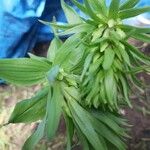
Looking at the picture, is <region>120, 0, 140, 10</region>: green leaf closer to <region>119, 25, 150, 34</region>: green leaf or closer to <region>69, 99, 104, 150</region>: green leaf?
<region>119, 25, 150, 34</region>: green leaf

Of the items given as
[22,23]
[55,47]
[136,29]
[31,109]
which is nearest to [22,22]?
[22,23]

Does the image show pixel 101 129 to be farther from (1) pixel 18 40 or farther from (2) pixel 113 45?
(1) pixel 18 40

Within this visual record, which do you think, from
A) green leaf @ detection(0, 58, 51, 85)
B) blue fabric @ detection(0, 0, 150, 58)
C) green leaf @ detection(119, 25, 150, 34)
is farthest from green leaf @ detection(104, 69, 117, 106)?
blue fabric @ detection(0, 0, 150, 58)

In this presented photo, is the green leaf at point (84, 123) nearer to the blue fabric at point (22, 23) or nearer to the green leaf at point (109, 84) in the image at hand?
the green leaf at point (109, 84)

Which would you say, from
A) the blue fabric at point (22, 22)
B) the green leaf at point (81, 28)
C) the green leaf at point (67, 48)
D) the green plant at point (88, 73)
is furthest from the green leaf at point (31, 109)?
the blue fabric at point (22, 22)

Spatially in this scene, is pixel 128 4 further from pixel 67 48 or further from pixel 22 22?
pixel 22 22

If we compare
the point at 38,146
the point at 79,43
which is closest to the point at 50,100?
the point at 79,43
